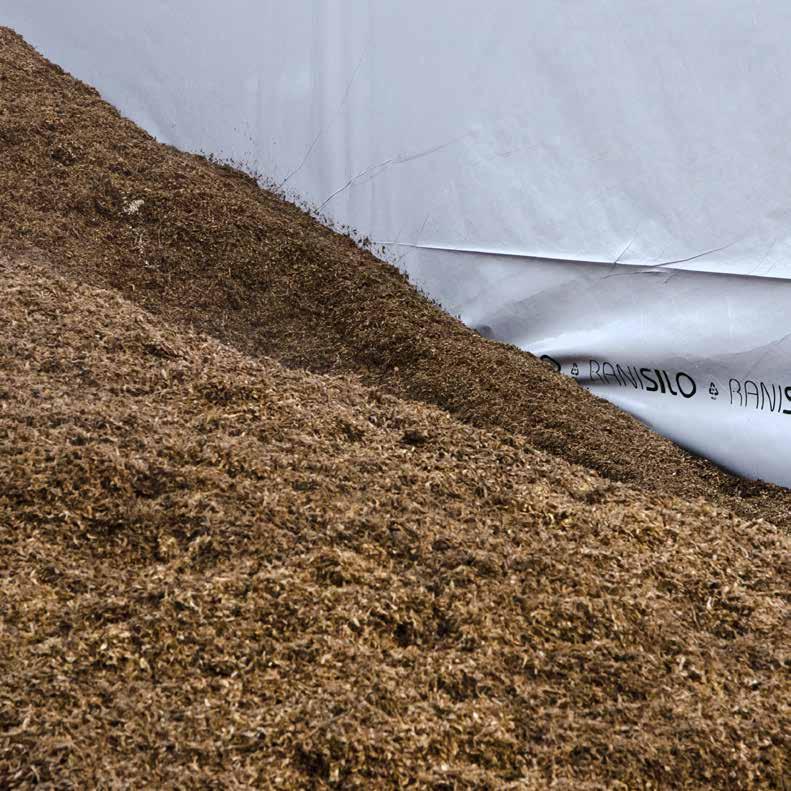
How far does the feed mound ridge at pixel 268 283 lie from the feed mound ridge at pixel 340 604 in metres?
0.36

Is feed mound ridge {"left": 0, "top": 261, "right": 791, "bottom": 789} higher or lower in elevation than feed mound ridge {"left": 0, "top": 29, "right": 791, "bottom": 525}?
lower

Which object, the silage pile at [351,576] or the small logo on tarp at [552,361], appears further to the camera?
the small logo on tarp at [552,361]

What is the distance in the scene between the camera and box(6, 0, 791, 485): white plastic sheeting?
2730 mm

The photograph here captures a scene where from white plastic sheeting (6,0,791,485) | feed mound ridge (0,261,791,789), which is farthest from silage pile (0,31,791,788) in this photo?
white plastic sheeting (6,0,791,485)

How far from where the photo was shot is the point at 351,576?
67.3 inches

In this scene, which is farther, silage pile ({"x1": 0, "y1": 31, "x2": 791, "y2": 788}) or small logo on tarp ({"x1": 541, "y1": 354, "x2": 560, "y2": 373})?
small logo on tarp ({"x1": 541, "y1": 354, "x2": 560, "y2": 373})

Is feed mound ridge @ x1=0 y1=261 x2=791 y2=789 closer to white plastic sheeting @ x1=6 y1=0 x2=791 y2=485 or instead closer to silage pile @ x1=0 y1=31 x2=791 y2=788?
silage pile @ x1=0 y1=31 x2=791 y2=788

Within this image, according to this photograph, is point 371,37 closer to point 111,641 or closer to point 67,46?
point 67,46

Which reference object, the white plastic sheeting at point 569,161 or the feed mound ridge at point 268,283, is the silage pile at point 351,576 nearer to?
the feed mound ridge at point 268,283

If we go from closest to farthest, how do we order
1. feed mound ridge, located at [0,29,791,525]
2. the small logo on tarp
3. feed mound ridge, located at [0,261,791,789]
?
feed mound ridge, located at [0,261,791,789]
feed mound ridge, located at [0,29,791,525]
the small logo on tarp

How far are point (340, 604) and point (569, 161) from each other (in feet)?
6.53

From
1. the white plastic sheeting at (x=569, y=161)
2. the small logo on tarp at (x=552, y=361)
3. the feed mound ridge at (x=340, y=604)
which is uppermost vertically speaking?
the white plastic sheeting at (x=569, y=161)

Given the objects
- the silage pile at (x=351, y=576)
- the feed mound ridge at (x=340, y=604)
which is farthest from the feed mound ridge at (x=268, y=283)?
the feed mound ridge at (x=340, y=604)

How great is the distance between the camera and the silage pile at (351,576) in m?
1.42
